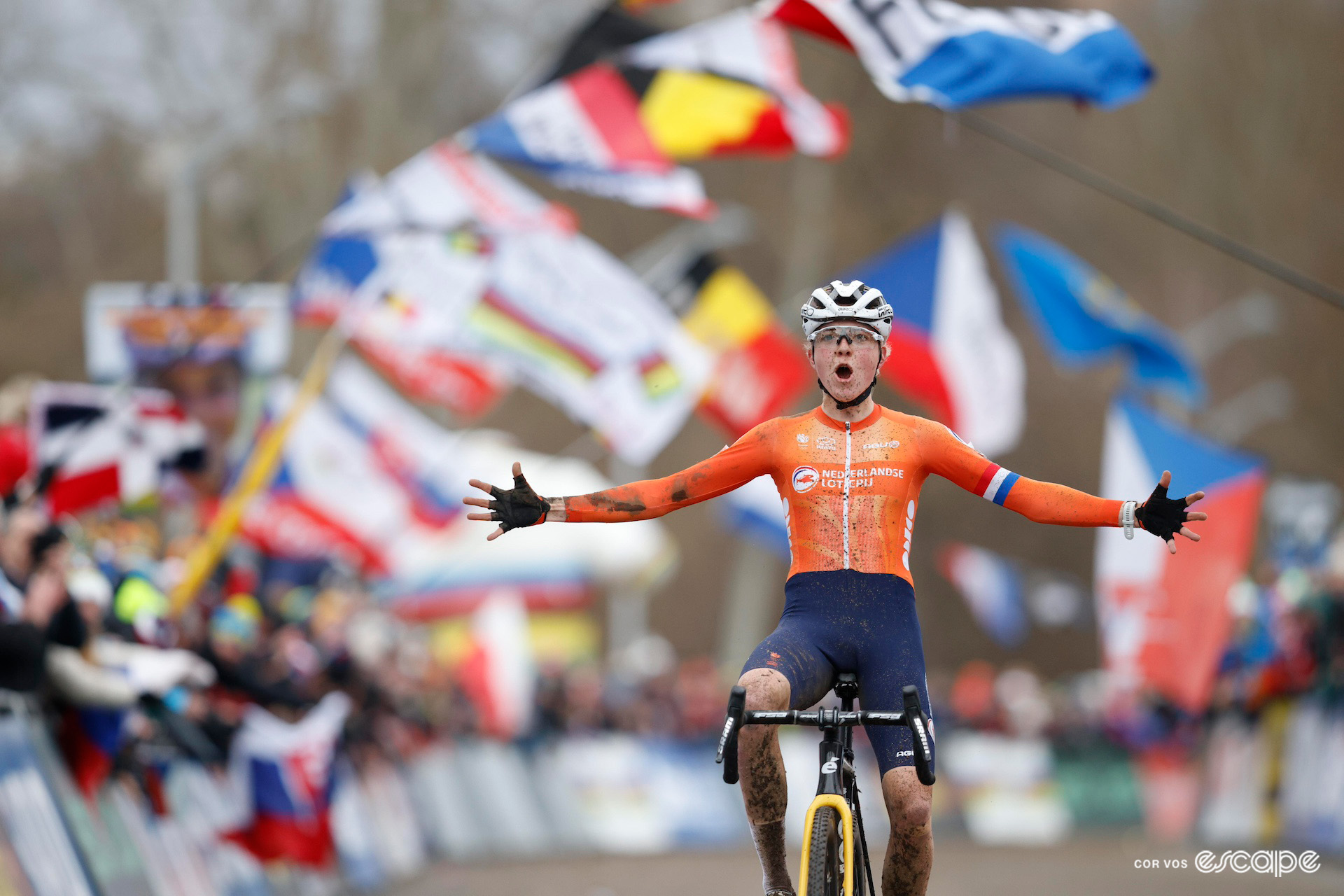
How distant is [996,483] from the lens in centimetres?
755

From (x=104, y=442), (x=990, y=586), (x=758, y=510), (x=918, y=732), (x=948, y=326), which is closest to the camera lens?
(x=918, y=732)

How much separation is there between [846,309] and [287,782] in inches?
301

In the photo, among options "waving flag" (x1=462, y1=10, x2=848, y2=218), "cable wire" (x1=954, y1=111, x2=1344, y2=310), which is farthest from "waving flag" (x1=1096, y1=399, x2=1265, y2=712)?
"cable wire" (x1=954, y1=111, x2=1344, y2=310)

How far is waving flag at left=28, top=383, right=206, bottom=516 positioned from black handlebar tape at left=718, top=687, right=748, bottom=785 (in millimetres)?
7058

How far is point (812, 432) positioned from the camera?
25.3ft

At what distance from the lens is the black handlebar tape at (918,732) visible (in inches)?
267

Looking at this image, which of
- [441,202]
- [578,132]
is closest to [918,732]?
[578,132]

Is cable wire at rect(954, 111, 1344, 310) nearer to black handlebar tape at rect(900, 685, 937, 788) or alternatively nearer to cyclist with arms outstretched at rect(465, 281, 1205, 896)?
cyclist with arms outstretched at rect(465, 281, 1205, 896)

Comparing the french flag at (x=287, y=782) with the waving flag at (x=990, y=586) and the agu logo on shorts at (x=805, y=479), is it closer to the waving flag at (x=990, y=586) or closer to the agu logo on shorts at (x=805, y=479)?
the agu logo on shorts at (x=805, y=479)

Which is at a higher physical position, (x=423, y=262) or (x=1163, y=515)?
(x=423, y=262)

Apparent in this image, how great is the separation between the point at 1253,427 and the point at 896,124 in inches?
401

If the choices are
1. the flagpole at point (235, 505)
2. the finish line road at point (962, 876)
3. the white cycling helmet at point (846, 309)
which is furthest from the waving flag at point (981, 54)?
the finish line road at point (962, 876)

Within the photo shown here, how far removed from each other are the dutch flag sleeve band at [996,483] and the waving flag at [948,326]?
12472 mm
